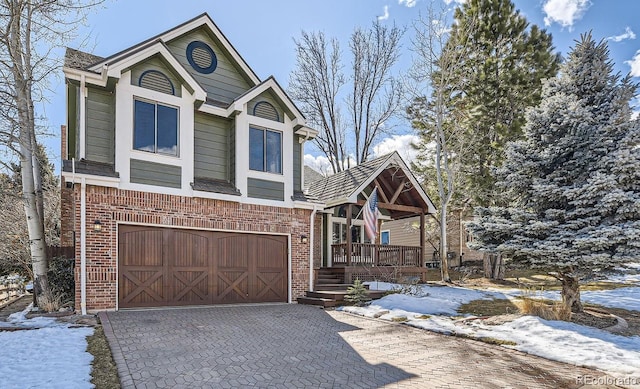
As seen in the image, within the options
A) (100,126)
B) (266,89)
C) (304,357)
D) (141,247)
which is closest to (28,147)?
(100,126)

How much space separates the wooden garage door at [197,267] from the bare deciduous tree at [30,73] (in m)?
2.11

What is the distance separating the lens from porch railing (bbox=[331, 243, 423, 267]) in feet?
52.5

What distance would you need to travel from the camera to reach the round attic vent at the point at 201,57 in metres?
12.3

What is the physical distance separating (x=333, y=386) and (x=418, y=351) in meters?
2.37

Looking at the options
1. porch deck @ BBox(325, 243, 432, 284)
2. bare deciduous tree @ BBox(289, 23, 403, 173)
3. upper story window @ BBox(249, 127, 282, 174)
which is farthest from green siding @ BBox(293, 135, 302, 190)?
bare deciduous tree @ BBox(289, 23, 403, 173)

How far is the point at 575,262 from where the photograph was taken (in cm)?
861

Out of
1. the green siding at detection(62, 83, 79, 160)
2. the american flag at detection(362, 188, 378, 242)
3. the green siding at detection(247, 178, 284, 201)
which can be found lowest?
the american flag at detection(362, 188, 378, 242)

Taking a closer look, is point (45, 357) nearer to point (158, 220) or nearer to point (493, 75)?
point (158, 220)

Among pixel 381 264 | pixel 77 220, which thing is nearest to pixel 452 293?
pixel 381 264

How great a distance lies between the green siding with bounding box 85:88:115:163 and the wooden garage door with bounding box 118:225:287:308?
1953 millimetres

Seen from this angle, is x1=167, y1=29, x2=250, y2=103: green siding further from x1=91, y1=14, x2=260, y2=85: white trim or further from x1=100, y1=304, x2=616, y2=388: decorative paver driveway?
x1=100, y1=304, x2=616, y2=388: decorative paver driveway

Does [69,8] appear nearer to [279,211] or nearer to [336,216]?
[279,211]

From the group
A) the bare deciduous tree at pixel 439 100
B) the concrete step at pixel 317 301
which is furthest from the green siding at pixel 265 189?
the bare deciduous tree at pixel 439 100

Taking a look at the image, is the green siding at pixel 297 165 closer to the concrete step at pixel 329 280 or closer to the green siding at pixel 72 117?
the concrete step at pixel 329 280
